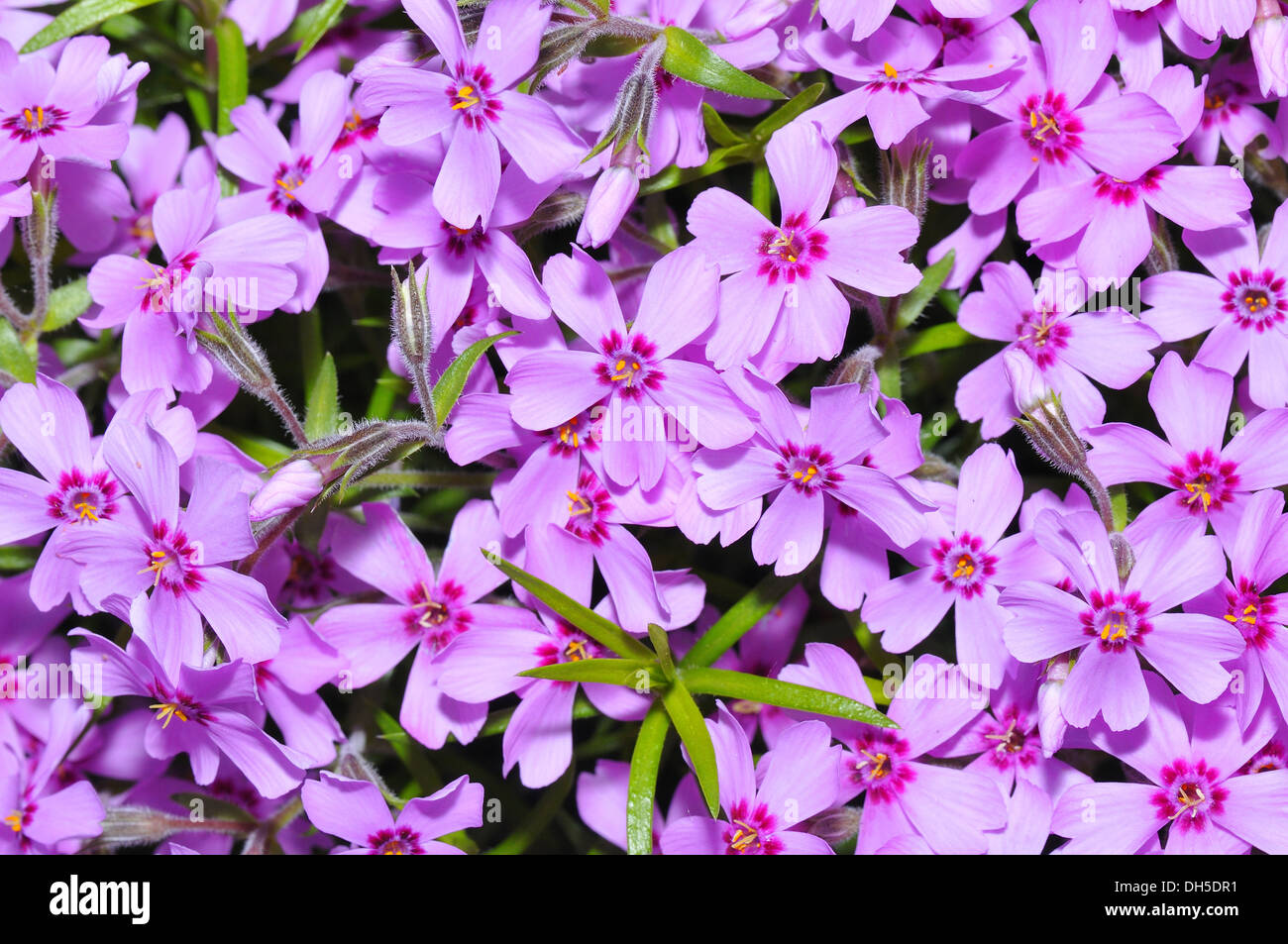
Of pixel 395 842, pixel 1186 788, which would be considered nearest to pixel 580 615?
pixel 395 842

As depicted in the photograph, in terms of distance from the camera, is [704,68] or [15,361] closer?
[704,68]

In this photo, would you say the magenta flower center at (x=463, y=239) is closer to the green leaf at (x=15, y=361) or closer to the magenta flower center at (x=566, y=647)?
the magenta flower center at (x=566, y=647)

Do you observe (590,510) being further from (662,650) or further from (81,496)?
(81,496)

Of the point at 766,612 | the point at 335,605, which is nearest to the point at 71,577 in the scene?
the point at 335,605

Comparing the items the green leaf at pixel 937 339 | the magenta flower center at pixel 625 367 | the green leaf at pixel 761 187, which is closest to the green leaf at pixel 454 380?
the magenta flower center at pixel 625 367

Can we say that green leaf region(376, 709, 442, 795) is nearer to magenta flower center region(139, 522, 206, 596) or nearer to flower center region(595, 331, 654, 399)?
magenta flower center region(139, 522, 206, 596)

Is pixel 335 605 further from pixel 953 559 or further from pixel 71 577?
pixel 953 559

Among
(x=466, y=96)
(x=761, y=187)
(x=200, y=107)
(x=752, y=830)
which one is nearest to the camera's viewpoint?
(x=466, y=96)
